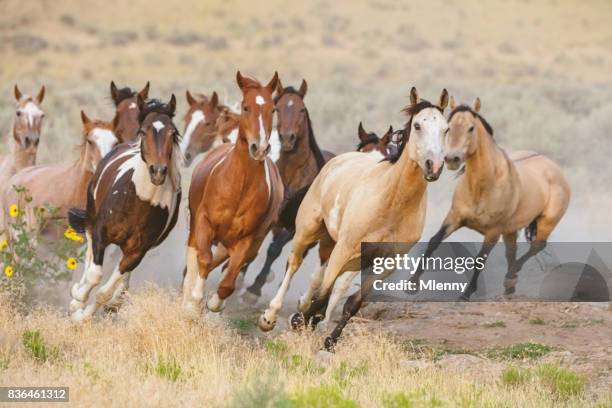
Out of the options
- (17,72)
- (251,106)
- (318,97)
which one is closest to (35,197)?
(251,106)

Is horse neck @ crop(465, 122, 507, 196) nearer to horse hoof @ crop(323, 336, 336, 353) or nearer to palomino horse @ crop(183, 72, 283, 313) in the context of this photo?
palomino horse @ crop(183, 72, 283, 313)

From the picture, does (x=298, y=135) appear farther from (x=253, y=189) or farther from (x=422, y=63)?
(x=422, y=63)

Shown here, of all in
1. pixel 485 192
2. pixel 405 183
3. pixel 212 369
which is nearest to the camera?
pixel 212 369

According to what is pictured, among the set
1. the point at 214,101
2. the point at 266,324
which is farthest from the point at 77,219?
the point at 214,101

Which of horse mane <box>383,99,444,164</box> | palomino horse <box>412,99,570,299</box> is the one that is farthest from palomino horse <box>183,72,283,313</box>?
palomino horse <box>412,99,570,299</box>

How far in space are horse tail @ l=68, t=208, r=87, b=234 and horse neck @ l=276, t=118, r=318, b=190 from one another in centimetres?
235

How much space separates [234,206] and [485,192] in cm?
373

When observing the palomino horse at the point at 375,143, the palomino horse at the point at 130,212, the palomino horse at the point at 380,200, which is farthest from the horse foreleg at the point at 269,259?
the palomino horse at the point at 130,212

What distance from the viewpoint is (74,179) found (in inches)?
509

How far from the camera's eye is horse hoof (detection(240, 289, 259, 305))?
13.4 metres

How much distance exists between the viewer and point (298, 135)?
520 inches

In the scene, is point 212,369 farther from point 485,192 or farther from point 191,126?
point 191,126

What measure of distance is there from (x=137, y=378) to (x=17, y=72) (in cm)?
3562

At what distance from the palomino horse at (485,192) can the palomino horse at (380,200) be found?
222 centimetres
